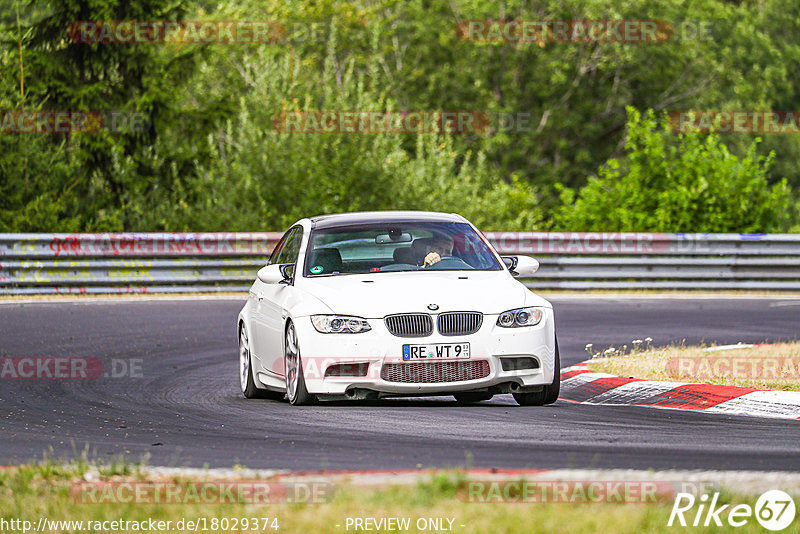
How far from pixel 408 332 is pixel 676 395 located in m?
2.30

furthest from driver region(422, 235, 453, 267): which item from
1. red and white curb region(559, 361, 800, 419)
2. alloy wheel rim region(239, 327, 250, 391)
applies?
alloy wheel rim region(239, 327, 250, 391)

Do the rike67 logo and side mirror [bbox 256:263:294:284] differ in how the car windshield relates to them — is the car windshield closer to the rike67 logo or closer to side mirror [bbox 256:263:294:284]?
side mirror [bbox 256:263:294:284]

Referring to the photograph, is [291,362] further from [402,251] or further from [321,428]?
[321,428]

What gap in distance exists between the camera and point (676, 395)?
10.8 meters

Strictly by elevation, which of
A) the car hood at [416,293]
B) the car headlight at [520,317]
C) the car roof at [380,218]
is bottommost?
the car headlight at [520,317]

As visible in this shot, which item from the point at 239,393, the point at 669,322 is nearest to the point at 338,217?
the point at 239,393

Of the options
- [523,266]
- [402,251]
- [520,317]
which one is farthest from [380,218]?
[520,317]

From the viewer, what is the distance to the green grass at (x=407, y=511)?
5.36m

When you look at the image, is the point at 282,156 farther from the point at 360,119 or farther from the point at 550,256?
the point at 550,256

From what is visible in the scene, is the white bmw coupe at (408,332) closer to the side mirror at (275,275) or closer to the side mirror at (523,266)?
the side mirror at (275,275)

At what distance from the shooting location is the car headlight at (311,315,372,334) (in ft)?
32.6

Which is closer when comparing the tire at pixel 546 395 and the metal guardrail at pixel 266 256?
the tire at pixel 546 395

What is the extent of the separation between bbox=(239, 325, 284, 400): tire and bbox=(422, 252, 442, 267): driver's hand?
1.67 metres

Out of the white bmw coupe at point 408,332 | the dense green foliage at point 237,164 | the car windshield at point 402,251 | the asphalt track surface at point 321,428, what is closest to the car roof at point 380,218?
the car windshield at point 402,251
